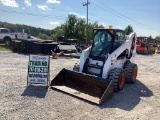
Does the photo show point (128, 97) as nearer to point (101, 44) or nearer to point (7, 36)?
point (101, 44)

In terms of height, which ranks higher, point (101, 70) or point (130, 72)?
point (101, 70)

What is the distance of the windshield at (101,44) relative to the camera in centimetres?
841

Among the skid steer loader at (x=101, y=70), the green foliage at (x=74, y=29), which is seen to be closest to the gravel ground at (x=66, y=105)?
the skid steer loader at (x=101, y=70)

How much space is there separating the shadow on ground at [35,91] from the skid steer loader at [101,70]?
1.53 ft

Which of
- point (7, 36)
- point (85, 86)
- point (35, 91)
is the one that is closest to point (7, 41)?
point (7, 36)

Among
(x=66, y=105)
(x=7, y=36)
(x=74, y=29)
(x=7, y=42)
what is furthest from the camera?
(x=74, y=29)

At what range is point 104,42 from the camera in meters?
8.52

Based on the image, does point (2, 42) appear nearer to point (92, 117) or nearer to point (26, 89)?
point (26, 89)

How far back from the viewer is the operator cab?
27.4 ft

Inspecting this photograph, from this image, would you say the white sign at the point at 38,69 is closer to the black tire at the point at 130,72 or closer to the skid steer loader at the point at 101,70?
the skid steer loader at the point at 101,70

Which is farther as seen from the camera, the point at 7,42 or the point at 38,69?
the point at 7,42

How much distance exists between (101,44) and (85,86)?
197 cm

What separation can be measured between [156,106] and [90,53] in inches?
134

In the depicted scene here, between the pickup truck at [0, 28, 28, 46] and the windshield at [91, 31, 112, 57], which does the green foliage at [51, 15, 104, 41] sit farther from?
the windshield at [91, 31, 112, 57]
